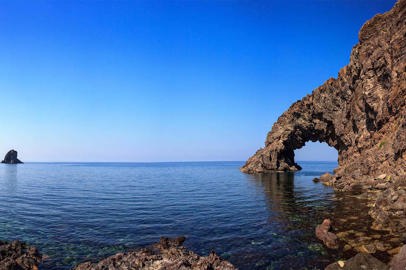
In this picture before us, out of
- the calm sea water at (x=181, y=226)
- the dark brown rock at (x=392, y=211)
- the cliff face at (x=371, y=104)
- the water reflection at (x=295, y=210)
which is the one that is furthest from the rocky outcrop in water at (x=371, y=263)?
the cliff face at (x=371, y=104)

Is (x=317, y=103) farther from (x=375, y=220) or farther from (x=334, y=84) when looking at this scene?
(x=375, y=220)

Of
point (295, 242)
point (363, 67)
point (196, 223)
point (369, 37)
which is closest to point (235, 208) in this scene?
point (196, 223)

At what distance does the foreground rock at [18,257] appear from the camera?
659 inches

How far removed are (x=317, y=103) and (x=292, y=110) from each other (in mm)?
18122

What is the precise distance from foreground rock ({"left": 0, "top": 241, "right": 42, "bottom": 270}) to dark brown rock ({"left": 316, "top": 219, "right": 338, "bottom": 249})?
60.9 feet

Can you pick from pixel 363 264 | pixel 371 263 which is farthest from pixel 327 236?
pixel 371 263

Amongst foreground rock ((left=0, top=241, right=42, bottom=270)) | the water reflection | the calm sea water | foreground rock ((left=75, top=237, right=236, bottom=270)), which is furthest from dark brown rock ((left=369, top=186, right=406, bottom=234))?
foreground rock ((left=0, top=241, right=42, bottom=270))

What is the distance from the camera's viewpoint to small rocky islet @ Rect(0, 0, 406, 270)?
1473 centimetres

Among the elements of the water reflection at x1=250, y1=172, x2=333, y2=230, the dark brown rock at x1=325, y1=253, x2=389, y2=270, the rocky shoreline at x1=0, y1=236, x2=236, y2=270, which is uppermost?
the rocky shoreline at x1=0, y1=236, x2=236, y2=270

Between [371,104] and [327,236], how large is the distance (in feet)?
144

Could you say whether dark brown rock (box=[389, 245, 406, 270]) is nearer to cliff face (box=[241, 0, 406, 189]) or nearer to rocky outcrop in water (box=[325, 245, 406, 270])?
rocky outcrop in water (box=[325, 245, 406, 270])

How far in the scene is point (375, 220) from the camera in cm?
2561

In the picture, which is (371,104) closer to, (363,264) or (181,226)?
(181,226)

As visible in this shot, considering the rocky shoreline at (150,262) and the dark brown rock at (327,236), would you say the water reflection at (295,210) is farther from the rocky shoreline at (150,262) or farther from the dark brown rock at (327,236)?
the rocky shoreline at (150,262)
